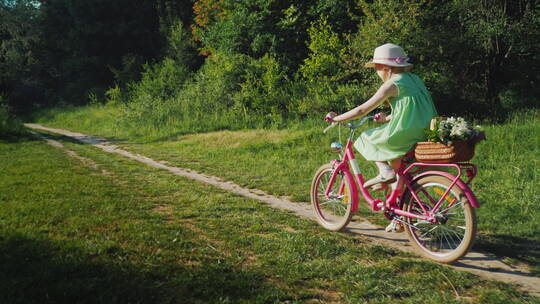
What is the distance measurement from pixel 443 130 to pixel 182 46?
26.2 m

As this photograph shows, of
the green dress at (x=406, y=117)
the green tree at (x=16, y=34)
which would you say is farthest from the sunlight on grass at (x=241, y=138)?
the green tree at (x=16, y=34)

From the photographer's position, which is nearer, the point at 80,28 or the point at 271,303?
the point at 271,303

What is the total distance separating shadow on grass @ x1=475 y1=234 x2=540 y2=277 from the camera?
3.90m

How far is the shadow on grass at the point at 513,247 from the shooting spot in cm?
390

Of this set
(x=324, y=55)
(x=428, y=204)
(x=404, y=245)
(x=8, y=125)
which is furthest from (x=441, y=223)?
(x=8, y=125)

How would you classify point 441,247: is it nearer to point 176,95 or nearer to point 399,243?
point 399,243

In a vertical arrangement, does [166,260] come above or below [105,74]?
below

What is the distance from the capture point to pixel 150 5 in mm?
35875

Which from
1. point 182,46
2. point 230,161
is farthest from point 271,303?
point 182,46

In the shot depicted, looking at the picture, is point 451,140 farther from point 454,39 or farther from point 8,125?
point 8,125

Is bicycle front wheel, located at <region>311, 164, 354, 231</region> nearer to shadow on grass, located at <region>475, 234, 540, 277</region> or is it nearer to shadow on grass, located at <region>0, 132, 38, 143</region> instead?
shadow on grass, located at <region>475, 234, 540, 277</region>

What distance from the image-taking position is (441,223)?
12.8 ft

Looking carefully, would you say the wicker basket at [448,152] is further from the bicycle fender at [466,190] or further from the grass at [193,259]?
the grass at [193,259]

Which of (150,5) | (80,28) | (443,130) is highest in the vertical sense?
(150,5)
